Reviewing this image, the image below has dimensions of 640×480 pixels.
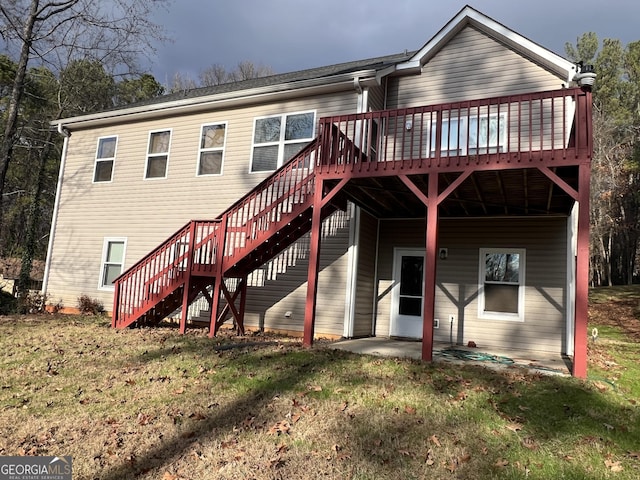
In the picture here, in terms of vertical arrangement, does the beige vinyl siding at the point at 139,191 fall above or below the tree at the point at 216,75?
below

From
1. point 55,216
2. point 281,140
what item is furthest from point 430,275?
point 55,216

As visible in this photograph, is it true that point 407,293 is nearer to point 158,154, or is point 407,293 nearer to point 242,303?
point 242,303

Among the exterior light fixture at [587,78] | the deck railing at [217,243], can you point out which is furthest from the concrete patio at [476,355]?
the exterior light fixture at [587,78]

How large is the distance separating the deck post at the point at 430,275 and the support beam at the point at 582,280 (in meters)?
1.81

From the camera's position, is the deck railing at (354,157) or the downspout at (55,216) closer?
the deck railing at (354,157)

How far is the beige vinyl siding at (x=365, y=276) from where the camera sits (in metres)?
8.99

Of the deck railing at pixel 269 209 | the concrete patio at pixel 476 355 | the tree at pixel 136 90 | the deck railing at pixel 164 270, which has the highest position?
the tree at pixel 136 90

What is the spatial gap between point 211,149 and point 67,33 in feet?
23.5

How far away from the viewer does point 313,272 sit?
7.12m

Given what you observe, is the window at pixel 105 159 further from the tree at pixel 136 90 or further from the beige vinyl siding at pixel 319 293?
the tree at pixel 136 90

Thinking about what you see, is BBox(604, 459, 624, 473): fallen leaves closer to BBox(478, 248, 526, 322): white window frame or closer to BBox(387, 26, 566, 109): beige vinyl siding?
BBox(478, 248, 526, 322): white window frame

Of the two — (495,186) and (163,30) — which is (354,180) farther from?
(163,30)

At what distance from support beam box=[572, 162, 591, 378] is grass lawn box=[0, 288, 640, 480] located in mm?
315

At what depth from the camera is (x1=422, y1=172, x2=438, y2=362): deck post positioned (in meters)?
6.23
